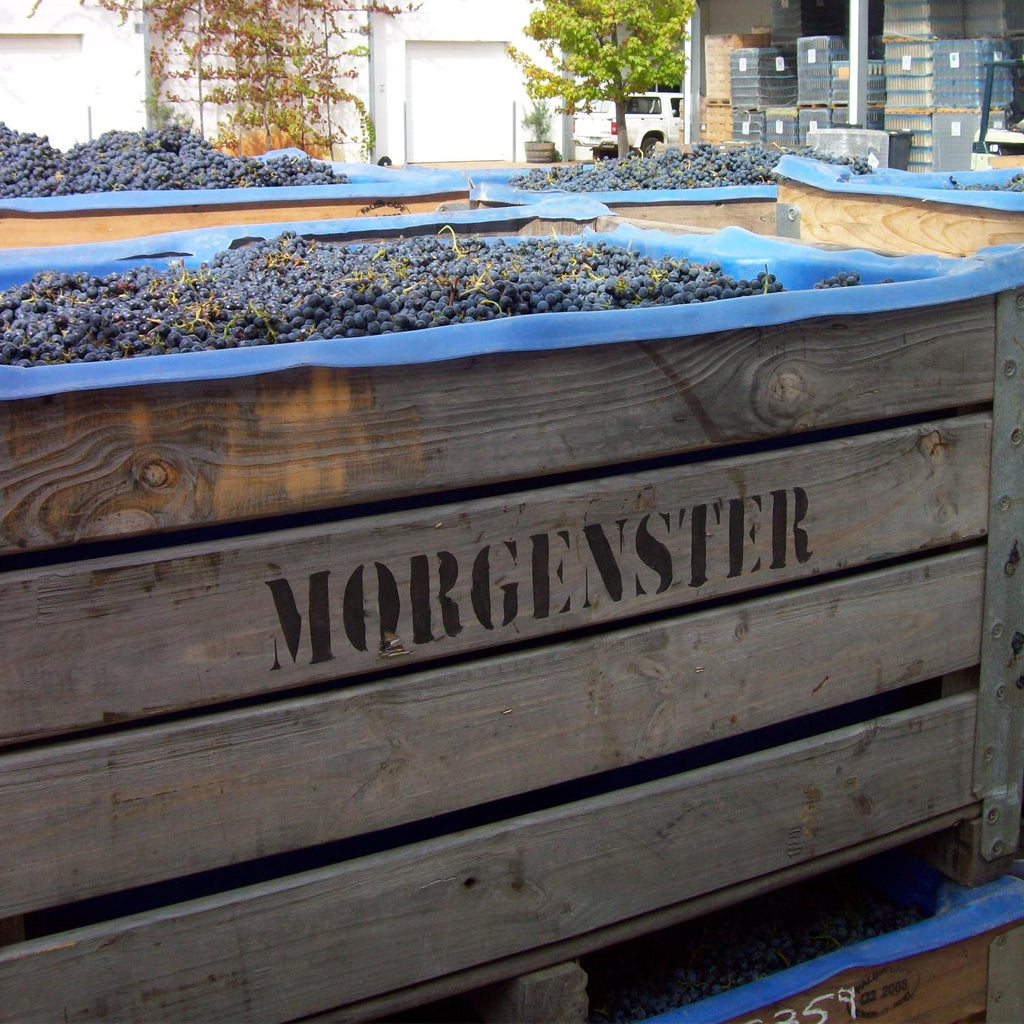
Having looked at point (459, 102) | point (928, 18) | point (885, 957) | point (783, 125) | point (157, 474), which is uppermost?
point (459, 102)

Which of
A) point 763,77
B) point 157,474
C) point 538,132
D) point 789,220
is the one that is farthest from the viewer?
point 538,132

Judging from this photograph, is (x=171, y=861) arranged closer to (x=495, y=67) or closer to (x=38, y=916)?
(x=38, y=916)

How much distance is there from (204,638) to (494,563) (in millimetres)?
360

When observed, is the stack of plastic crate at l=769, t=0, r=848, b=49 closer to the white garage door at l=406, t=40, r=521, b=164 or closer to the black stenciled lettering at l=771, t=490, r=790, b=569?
the white garage door at l=406, t=40, r=521, b=164

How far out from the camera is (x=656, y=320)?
5.04 feet

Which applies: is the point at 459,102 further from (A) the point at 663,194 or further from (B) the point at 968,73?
(A) the point at 663,194

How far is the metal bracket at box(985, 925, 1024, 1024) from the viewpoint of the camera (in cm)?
198

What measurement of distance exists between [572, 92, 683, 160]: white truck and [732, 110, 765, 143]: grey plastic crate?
5215mm

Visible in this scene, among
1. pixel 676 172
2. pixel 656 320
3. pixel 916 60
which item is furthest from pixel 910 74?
pixel 656 320

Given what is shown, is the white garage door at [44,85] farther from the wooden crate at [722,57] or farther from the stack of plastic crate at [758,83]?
the stack of plastic crate at [758,83]

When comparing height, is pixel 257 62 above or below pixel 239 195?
above

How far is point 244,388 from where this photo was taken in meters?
1.36

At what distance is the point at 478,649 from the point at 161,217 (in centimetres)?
297

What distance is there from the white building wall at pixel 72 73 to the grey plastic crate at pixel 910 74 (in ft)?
44.1
